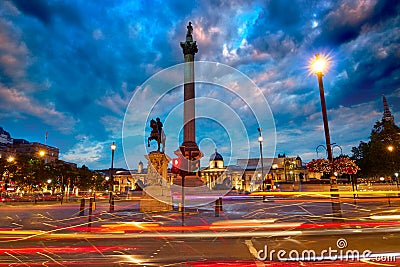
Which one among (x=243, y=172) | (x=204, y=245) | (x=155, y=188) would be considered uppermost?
(x=243, y=172)

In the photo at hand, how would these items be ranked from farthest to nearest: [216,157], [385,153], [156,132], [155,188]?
[216,157] < [385,153] < [156,132] < [155,188]

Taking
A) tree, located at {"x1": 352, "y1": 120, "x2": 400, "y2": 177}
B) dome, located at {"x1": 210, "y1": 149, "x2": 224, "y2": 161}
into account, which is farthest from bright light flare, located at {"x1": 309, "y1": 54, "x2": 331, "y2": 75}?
dome, located at {"x1": 210, "y1": 149, "x2": 224, "y2": 161}

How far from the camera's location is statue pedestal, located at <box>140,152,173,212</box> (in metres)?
22.2

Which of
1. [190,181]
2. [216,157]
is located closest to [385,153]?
[190,181]

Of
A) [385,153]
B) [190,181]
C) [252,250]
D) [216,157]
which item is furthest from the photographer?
[216,157]

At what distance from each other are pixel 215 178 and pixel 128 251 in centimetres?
13637

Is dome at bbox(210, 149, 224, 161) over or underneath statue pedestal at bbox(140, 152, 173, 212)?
over

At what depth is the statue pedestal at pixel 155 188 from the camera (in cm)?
2225

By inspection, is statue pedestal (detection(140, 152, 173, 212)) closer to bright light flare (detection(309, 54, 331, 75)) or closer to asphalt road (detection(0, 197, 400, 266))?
asphalt road (detection(0, 197, 400, 266))

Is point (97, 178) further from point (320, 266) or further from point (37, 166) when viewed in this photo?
point (320, 266)

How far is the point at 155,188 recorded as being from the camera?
2208 centimetres

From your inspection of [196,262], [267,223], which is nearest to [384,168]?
[267,223]

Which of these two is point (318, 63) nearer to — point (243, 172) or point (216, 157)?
point (243, 172)

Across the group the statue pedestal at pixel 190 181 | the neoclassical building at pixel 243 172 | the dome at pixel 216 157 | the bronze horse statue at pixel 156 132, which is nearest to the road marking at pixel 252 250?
the bronze horse statue at pixel 156 132
